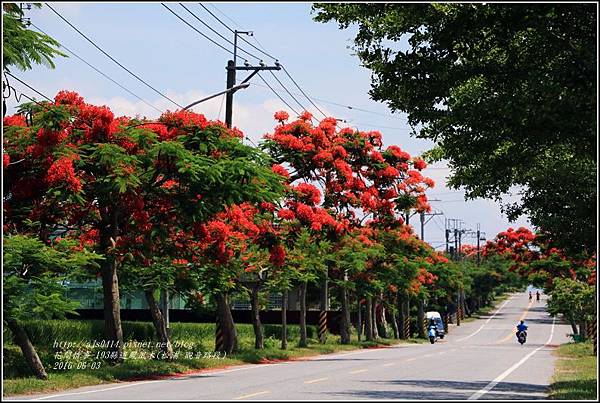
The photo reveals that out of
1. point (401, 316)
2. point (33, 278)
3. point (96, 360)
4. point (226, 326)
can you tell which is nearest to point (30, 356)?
point (33, 278)

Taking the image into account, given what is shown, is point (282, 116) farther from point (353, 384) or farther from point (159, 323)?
point (353, 384)

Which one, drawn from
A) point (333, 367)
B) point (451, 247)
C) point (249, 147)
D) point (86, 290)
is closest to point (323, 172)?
point (333, 367)

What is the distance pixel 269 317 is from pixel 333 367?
1567 inches

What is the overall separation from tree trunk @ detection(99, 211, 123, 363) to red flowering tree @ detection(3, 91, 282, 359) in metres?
0.06

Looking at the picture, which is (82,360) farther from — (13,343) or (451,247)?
(451,247)

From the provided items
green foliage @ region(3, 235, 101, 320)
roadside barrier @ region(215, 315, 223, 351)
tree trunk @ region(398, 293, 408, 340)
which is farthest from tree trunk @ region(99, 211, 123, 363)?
tree trunk @ region(398, 293, 408, 340)

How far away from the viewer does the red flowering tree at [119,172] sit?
22.9 metres

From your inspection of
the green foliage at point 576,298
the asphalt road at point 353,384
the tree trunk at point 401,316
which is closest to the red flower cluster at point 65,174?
the asphalt road at point 353,384

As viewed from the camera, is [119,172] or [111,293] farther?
[111,293]

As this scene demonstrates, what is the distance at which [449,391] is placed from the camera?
20781 mm

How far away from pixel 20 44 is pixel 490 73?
368 inches

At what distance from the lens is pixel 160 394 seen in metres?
19.0

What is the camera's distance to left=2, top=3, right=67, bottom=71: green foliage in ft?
65.4

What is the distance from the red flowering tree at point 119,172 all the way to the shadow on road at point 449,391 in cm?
568
